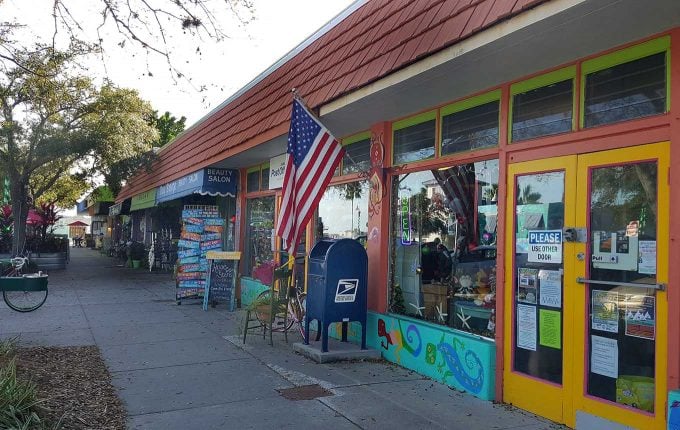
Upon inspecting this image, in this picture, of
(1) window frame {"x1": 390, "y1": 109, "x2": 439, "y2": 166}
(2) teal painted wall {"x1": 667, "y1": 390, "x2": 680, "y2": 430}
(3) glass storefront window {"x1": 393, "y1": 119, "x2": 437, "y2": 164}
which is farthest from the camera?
(3) glass storefront window {"x1": 393, "y1": 119, "x2": 437, "y2": 164}

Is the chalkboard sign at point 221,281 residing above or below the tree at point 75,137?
below

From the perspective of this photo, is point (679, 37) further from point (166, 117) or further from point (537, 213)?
point (166, 117)

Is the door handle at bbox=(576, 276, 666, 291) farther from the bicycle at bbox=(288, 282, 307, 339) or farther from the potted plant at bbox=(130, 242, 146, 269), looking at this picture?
the potted plant at bbox=(130, 242, 146, 269)

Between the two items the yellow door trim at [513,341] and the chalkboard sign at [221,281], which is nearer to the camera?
the yellow door trim at [513,341]

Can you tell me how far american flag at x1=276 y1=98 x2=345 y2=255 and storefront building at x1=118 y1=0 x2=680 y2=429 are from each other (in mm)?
322

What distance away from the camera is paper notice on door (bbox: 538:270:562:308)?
15.2ft

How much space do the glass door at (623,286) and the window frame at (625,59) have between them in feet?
1.36

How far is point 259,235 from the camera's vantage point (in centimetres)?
1141

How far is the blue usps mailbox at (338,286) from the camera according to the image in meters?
6.49

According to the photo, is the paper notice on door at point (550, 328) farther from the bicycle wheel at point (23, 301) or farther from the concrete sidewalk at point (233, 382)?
the bicycle wheel at point (23, 301)

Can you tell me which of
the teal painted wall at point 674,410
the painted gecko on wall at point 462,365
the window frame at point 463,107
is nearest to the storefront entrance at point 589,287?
the teal painted wall at point 674,410

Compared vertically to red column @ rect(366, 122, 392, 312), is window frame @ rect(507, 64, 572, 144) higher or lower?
higher

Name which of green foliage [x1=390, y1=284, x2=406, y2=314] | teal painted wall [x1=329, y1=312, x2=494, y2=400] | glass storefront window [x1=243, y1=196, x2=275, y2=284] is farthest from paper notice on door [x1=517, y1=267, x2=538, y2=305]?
glass storefront window [x1=243, y1=196, x2=275, y2=284]

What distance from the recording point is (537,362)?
15.8ft
